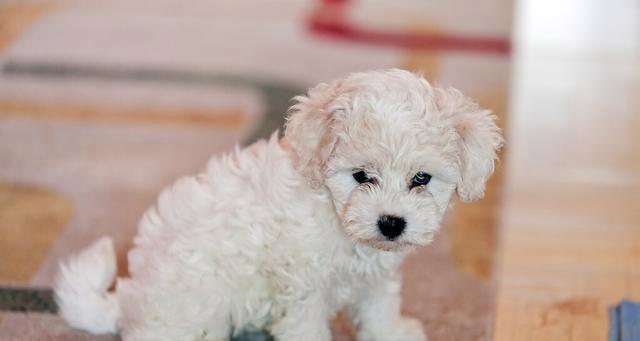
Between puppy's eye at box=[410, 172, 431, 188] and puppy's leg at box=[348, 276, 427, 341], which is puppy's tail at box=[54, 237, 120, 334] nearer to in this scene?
puppy's leg at box=[348, 276, 427, 341]

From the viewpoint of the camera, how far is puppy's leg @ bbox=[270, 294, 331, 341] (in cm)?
199

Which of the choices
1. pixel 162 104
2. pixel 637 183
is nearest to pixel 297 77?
pixel 162 104

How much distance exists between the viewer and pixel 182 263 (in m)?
2.01

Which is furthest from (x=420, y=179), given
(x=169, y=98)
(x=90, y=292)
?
(x=169, y=98)

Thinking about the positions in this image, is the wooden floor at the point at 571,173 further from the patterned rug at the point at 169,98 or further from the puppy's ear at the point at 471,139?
the puppy's ear at the point at 471,139

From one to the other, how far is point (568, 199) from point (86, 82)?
192 centimetres

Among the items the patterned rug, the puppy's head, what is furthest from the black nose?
the patterned rug

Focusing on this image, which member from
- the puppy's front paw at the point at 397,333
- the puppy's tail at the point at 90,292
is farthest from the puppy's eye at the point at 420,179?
the puppy's tail at the point at 90,292

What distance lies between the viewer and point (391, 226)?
1812 millimetres

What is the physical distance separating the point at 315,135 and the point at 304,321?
40cm

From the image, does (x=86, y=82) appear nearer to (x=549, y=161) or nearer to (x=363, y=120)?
(x=549, y=161)

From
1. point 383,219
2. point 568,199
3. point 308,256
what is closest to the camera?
point 383,219

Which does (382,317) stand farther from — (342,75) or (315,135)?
(342,75)

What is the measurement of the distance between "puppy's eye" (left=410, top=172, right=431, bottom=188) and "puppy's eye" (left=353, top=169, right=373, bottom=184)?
84mm
